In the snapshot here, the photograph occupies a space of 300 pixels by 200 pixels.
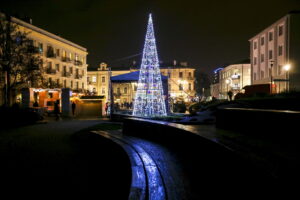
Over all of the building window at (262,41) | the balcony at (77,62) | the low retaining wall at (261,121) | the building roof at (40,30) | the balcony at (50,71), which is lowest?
the low retaining wall at (261,121)

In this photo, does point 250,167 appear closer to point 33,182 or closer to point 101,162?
point 33,182

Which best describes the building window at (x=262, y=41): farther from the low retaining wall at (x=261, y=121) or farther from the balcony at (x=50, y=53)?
the low retaining wall at (x=261, y=121)

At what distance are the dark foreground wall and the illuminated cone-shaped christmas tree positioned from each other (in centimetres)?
1185

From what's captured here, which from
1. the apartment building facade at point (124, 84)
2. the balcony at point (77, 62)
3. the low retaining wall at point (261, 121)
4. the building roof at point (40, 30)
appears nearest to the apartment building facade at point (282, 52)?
the low retaining wall at point (261, 121)

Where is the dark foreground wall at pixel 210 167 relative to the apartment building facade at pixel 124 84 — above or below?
below

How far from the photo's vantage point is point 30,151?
850cm

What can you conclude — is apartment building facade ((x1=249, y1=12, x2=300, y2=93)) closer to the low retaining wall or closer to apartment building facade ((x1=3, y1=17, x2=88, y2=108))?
the low retaining wall

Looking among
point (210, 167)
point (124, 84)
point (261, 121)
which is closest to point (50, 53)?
point (124, 84)

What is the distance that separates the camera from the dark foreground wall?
9.64 feet

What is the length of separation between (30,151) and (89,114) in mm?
20913

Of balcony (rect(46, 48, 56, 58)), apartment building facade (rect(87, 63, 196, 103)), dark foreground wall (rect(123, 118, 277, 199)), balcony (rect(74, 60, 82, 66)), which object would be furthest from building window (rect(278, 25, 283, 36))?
apartment building facade (rect(87, 63, 196, 103))

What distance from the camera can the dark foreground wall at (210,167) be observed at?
2939mm

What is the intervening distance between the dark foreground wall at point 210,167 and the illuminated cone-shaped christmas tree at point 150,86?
11852 mm

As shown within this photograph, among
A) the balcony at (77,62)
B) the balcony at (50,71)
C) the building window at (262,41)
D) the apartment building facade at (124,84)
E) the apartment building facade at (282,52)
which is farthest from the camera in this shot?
the apartment building facade at (124,84)
